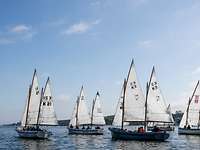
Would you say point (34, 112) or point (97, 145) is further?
point (34, 112)

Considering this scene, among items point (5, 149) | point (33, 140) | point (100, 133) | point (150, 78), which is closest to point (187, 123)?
point (100, 133)

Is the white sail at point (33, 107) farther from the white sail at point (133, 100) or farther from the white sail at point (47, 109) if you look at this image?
the white sail at point (133, 100)

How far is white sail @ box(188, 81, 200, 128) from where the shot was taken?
104 m

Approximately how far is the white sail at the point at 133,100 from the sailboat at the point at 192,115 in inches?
Answer: 1101

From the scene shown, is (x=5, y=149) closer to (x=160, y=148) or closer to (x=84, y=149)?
(x=84, y=149)

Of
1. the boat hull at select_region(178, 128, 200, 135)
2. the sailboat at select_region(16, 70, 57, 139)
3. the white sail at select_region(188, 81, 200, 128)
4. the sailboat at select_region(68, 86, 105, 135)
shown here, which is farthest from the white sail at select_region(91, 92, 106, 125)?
the sailboat at select_region(16, 70, 57, 139)

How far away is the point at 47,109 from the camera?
87188mm

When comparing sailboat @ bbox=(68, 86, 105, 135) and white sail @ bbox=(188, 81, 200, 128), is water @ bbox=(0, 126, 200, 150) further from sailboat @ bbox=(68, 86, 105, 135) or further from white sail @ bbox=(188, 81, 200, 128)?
sailboat @ bbox=(68, 86, 105, 135)

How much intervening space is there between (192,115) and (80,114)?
93.0ft

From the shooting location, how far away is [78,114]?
110 m

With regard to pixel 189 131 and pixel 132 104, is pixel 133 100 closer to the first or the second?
pixel 132 104

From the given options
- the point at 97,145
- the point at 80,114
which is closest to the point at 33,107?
the point at 97,145

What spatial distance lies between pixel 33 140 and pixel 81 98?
110 ft

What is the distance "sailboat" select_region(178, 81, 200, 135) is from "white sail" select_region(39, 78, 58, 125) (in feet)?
116
